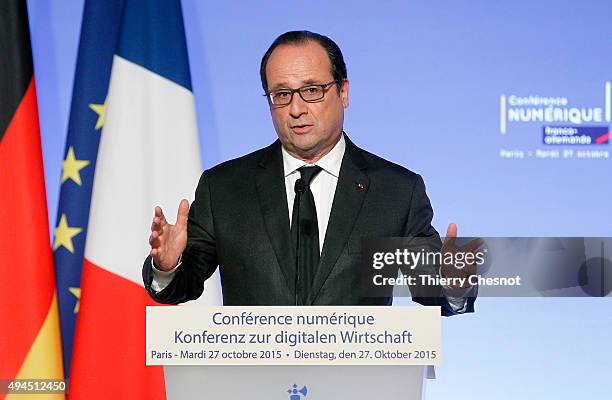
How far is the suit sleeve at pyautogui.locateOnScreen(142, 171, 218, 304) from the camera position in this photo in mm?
2484

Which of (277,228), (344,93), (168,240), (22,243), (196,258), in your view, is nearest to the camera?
(168,240)

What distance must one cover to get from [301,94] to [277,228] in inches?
18.5

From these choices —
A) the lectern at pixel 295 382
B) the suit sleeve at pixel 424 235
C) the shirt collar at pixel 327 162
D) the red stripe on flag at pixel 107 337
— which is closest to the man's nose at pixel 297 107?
the shirt collar at pixel 327 162

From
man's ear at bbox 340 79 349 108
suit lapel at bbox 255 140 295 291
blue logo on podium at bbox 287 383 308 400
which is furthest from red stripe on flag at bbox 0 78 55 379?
blue logo on podium at bbox 287 383 308 400

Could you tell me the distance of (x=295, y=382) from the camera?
6.48ft

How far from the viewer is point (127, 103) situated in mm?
3318

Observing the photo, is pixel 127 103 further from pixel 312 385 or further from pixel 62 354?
pixel 312 385

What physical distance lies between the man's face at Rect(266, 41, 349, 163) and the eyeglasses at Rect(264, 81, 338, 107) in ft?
0.04

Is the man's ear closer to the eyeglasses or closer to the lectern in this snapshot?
the eyeglasses

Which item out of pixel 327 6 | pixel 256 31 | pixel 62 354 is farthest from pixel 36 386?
pixel 327 6

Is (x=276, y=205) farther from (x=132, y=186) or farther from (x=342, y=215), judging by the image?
(x=132, y=186)

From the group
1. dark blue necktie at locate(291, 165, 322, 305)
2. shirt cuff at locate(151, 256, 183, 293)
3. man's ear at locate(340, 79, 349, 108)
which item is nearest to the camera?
shirt cuff at locate(151, 256, 183, 293)

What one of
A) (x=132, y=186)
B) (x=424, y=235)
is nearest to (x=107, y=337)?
(x=132, y=186)

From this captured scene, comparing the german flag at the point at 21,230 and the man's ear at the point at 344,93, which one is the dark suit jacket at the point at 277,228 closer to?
the man's ear at the point at 344,93
